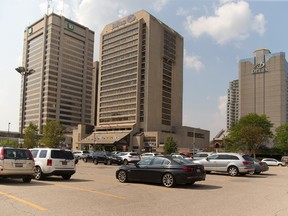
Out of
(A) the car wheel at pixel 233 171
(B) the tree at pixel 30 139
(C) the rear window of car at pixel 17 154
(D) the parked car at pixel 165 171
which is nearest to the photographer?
(D) the parked car at pixel 165 171

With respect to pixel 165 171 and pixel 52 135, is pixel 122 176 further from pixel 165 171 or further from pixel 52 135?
pixel 52 135

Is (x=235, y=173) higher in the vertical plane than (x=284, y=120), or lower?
lower

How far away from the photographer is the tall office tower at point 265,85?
515 feet

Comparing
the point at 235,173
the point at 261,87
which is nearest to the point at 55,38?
the point at 261,87

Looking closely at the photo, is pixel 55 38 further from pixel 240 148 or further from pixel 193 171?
pixel 193 171

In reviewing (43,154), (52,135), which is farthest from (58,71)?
(43,154)

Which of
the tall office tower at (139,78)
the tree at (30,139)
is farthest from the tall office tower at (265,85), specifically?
the tree at (30,139)

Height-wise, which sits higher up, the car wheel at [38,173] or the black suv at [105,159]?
the car wheel at [38,173]

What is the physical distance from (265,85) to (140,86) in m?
59.9

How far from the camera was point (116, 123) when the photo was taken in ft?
479

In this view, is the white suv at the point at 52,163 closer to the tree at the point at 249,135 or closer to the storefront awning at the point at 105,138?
the tree at the point at 249,135

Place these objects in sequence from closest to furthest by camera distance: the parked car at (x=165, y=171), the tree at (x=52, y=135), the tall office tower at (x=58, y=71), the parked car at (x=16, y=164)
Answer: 1. the parked car at (x=165, y=171)
2. the parked car at (x=16, y=164)
3. the tree at (x=52, y=135)
4. the tall office tower at (x=58, y=71)

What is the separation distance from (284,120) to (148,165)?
502ft

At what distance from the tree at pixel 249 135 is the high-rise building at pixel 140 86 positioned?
40169mm
